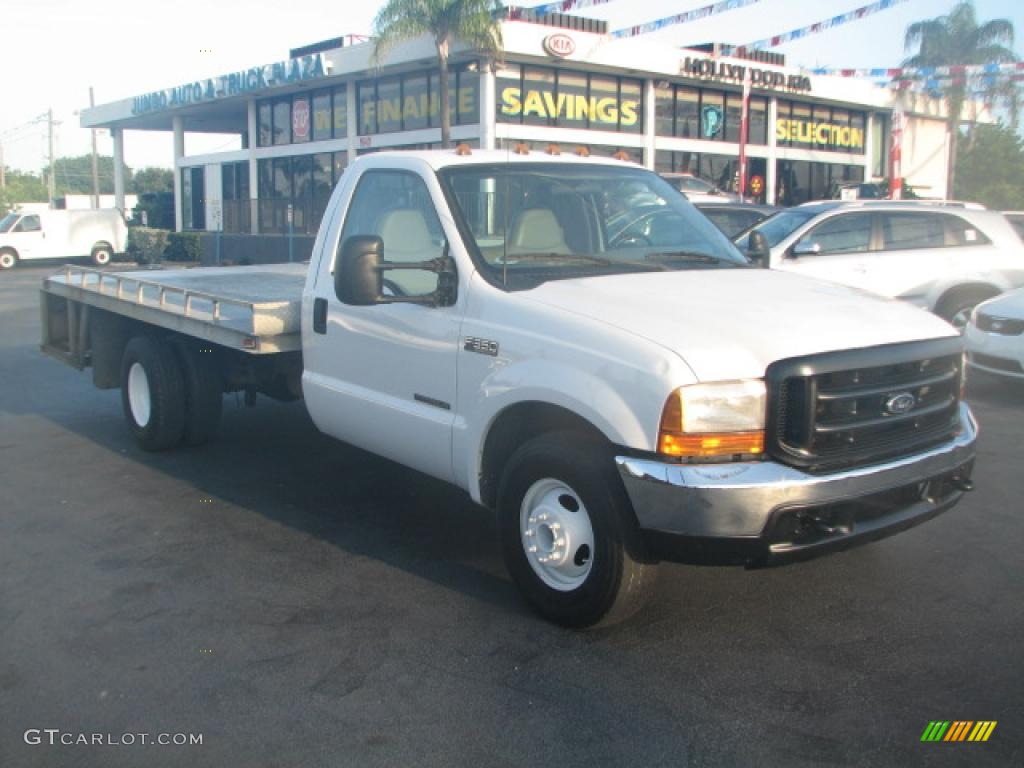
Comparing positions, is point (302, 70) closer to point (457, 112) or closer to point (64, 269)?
point (457, 112)

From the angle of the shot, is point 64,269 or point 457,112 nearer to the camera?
point 64,269

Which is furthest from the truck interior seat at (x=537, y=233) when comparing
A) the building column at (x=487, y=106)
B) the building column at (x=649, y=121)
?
the building column at (x=649, y=121)

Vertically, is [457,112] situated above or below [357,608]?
above

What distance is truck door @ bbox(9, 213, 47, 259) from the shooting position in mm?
33938

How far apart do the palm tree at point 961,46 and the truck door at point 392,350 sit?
38901 mm

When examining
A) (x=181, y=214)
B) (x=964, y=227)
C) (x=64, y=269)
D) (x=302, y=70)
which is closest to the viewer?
(x=64, y=269)

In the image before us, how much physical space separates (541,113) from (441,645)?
1021 inches

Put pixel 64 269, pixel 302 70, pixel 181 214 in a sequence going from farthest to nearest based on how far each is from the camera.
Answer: pixel 181 214, pixel 302 70, pixel 64 269

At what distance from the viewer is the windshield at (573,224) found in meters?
4.88

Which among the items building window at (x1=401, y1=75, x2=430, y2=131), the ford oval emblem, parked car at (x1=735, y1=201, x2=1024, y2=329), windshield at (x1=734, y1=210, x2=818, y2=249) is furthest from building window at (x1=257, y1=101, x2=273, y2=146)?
the ford oval emblem

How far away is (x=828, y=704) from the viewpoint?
146 inches

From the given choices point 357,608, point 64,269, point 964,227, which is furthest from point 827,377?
point 964,227

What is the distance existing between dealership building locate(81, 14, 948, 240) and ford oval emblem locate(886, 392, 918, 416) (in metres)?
21.0

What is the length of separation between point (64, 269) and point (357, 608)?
568 cm
